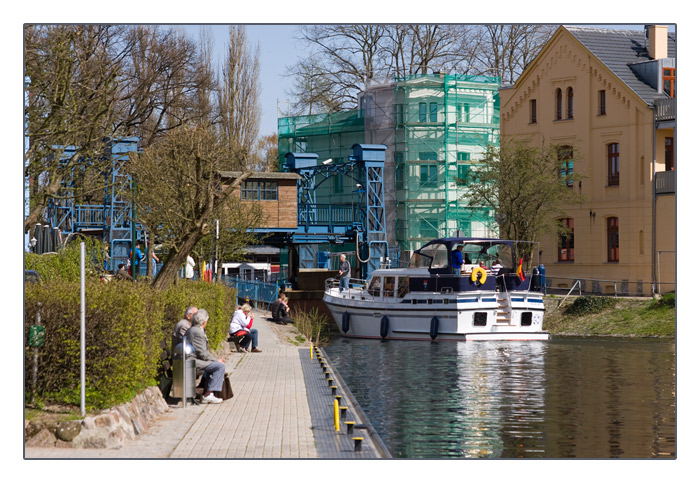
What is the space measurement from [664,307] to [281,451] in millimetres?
27552

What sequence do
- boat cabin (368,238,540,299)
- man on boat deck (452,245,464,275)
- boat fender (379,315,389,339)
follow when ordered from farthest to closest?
boat fender (379,315,389,339) < man on boat deck (452,245,464,275) < boat cabin (368,238,540,299)

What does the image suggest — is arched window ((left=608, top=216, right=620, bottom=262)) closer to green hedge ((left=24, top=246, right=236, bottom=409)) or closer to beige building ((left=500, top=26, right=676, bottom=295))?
beige building ((left=500, top=26, right=676, bottom=295))

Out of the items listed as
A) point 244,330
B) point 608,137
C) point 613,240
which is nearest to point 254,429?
point 244,330

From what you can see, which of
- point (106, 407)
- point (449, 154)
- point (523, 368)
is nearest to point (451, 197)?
point (449, 154)

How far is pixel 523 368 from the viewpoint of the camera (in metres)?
26.5

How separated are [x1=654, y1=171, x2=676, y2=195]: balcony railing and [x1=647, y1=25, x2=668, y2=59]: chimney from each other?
17.3ft

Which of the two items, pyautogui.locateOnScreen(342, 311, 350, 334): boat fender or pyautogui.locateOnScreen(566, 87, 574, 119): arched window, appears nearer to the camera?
pyautogui.locateOnScreen(342, 311, 350, 334): boat fender

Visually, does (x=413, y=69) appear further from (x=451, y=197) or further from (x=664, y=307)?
(x=664, y=307)

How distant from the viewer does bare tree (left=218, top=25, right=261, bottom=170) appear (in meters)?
51.7

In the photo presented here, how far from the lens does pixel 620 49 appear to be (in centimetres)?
4772

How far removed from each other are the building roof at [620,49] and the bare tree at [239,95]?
15.5m

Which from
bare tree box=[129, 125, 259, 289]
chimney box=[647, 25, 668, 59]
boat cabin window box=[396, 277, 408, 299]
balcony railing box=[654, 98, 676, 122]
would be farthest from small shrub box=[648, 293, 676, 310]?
bare tree box=[129, 125, 259, 289]

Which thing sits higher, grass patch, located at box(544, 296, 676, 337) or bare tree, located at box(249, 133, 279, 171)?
bare tree, located at box(249, 133, 279, 171)

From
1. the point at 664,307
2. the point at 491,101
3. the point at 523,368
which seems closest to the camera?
the point at 523,368
